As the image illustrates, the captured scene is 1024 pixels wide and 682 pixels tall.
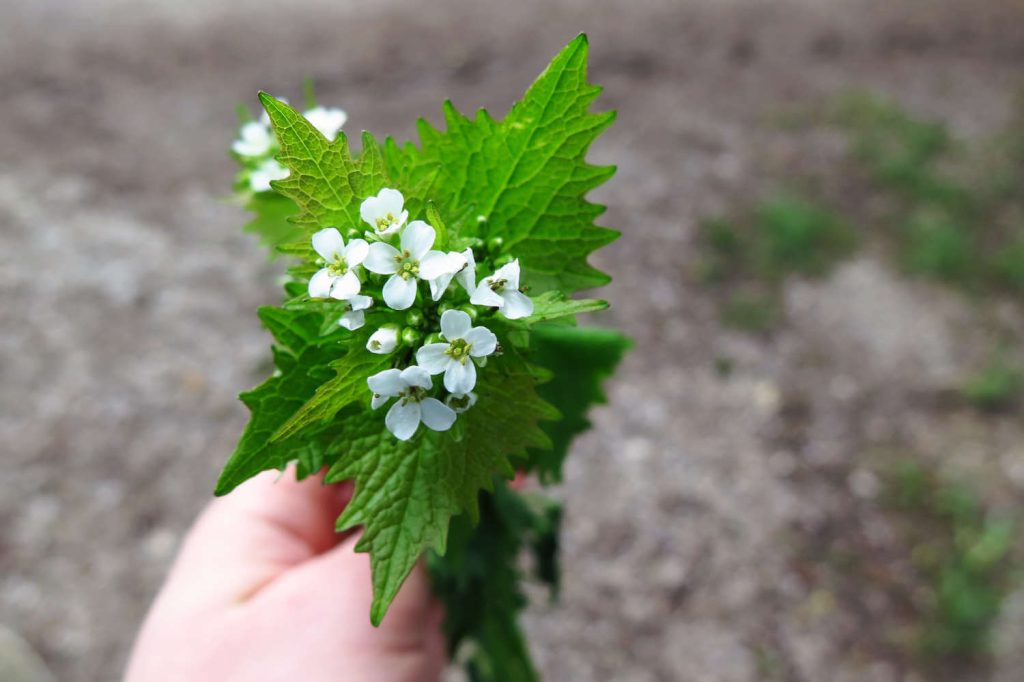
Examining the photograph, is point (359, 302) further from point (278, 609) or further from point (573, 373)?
point (278, 609)

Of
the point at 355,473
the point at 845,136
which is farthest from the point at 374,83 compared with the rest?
the point at 355,473

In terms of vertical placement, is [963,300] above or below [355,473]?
below

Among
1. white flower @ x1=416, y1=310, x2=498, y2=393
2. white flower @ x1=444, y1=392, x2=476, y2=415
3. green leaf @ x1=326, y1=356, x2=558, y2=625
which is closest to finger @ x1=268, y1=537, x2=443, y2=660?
green leaf @ x1=326, y1=356, x2=558, y2=625

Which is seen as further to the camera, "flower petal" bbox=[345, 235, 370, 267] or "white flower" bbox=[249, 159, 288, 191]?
"white flower" bbox=[249, 159, 288, 191]

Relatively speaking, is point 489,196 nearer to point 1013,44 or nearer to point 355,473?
point 355,473

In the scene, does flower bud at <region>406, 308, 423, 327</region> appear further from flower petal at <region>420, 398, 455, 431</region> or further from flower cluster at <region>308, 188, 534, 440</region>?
flower petal at <region>420, 398, 455, 431</region>

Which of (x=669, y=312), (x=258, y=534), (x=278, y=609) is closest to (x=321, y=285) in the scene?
(x=278, y=609)

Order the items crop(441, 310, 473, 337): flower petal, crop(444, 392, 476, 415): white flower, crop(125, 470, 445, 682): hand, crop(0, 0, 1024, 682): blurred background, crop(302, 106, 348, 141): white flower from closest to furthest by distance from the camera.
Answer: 1. crop(441, 310, 473, 337): flower petal
2. crop(444, 392, 476, 415): white flower
3. crop(302, 106, 348, 141): white flower
4. crop(125, 470, 445, 682): hand
5. crop(0, 0, 1024, 682): blurred background
